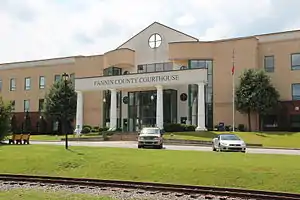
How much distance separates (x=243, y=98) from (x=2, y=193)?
142 feet

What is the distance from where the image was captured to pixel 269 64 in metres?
58.5

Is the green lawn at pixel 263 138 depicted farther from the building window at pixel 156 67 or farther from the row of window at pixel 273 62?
A: the building window at pixel 156 67

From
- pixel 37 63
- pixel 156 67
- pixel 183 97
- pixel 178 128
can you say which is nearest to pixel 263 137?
pixel 178 128

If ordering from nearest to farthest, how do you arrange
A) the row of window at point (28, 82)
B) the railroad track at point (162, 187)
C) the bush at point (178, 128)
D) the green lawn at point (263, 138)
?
the railroad track at point (162, 187)
the green lawn at point (263, 138)
the bush at point (178, 128)
the row of window at point (28, 82)

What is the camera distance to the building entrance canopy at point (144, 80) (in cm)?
5353

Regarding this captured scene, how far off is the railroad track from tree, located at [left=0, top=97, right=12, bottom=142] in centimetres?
1920

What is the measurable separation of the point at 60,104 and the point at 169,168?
50.0 meters

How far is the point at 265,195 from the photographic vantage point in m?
14.4

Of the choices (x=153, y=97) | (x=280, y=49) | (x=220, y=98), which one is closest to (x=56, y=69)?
(x=153, y=97)

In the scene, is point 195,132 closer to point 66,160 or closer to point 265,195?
point 66,160

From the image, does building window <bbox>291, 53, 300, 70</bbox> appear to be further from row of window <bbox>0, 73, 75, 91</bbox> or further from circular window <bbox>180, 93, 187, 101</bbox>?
row of window <bbox>0, 73, 75, 91</bbox>

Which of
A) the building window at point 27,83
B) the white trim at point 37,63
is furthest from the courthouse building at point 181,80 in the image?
the building window at point 27,83

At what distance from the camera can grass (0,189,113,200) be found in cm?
1383

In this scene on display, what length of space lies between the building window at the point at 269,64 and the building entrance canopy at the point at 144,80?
33.1 feet
